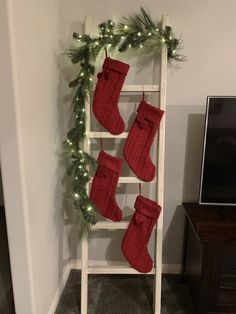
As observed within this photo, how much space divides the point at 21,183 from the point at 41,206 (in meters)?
0.28

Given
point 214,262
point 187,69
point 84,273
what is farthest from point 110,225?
point 187,69

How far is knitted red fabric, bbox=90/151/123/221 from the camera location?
1.67 m

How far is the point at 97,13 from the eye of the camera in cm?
170

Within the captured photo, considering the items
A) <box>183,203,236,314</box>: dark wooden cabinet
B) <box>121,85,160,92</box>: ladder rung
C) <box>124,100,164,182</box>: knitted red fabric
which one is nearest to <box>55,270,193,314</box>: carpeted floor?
<box>183,203,236,314</box>: dark wooden cabinet

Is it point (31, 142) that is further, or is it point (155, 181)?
point (155, 181)

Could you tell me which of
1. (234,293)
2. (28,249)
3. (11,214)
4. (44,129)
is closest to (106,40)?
(44,129)

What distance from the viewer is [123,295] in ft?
6.21

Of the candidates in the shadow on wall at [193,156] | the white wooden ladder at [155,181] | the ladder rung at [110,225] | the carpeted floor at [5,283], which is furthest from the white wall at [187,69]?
the carpeted floor at [5,283]

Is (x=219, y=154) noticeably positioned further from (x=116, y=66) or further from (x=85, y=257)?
(x=85, y=257)

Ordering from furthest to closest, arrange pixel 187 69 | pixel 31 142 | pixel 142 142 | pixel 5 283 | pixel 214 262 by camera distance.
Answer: pixel 5 283 → pixel 187 69 → pixel 142 142 → pixel 214 262 → pixel 31 142

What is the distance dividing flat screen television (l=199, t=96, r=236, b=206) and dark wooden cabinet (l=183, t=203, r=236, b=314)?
0.12 meters

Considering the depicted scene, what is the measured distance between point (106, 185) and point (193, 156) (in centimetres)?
61

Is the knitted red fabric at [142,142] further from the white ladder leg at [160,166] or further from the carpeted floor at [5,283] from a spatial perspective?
the carpeted floor at [5,283]

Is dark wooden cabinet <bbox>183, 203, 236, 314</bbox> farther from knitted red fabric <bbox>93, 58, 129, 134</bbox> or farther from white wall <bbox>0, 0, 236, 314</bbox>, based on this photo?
knitted red fabric <bbox>93, 58, 129, 134</bbox>
